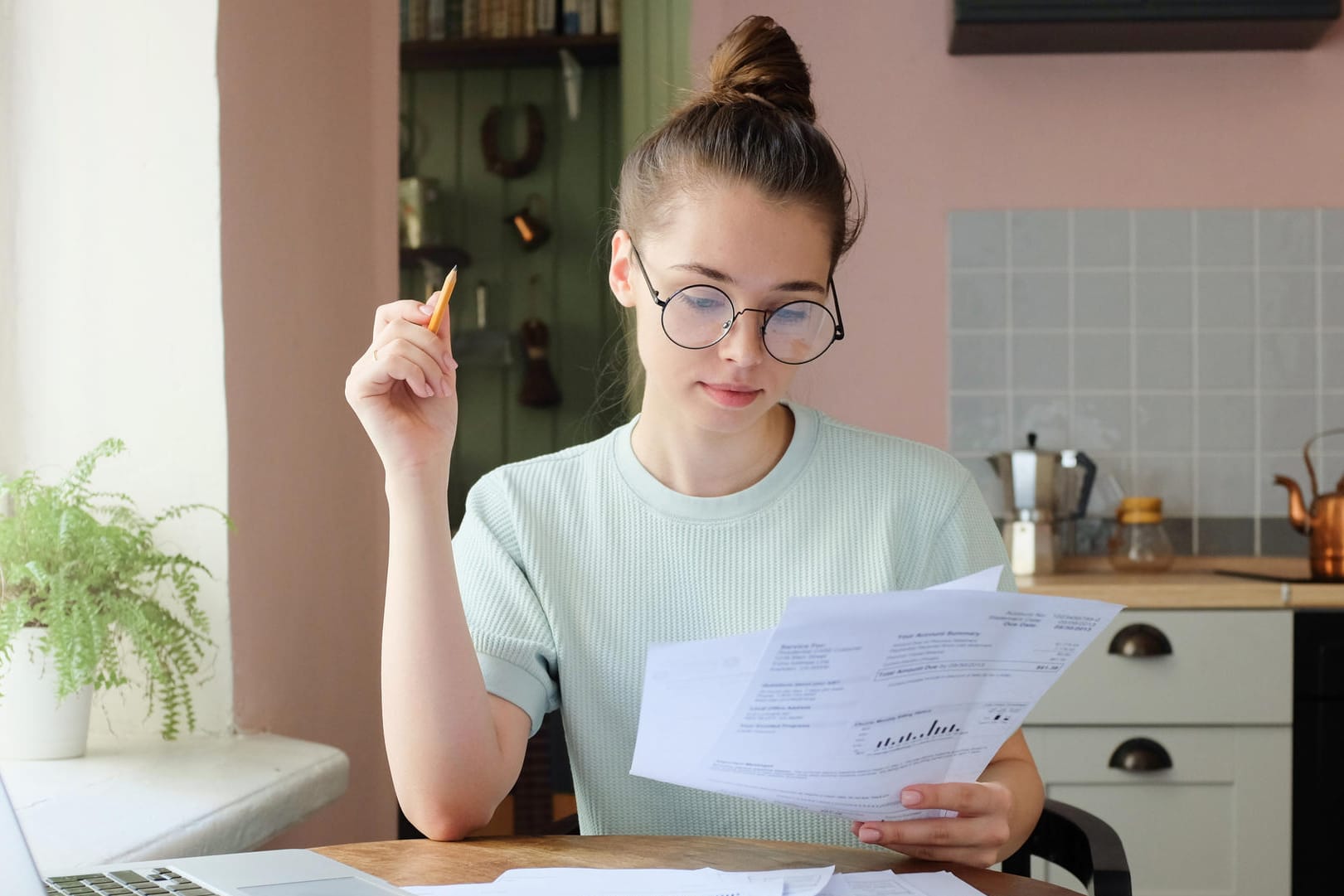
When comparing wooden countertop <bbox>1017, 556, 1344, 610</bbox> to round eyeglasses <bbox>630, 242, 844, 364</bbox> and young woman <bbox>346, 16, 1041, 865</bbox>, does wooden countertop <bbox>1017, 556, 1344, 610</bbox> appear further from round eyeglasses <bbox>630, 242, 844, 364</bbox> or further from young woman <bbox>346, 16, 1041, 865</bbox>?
round eyeglasses <bbox>630, 242, 844, 364</bbox>

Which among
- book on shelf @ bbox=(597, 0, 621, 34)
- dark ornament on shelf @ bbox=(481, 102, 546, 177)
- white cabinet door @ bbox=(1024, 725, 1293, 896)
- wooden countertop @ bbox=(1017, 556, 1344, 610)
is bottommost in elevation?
white cabinet door @ bbox=(1024, 725, 1293, 896)

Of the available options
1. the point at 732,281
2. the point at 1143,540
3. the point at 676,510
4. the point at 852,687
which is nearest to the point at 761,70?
the point at 732,281

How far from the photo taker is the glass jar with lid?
9.37 ft

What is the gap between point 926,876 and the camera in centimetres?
96

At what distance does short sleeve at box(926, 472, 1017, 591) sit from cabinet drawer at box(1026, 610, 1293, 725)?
1.20m

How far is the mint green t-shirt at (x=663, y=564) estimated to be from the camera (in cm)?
128

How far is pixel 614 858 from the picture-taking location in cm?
99

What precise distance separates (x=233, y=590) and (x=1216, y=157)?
2.48m

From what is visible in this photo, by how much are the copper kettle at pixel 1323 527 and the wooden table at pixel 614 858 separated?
6.48ft

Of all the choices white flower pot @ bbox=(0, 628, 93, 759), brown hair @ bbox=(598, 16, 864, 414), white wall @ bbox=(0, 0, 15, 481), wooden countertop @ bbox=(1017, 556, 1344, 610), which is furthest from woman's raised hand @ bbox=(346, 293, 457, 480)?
wooden countertop @ bbox=(1017, 556, 1344, 610)

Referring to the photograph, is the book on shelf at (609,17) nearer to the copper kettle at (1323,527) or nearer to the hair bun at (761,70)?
the copper kettle at (1323,527)

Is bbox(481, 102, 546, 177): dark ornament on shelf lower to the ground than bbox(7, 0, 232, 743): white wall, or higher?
higher

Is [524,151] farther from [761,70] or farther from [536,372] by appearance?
[761,70]

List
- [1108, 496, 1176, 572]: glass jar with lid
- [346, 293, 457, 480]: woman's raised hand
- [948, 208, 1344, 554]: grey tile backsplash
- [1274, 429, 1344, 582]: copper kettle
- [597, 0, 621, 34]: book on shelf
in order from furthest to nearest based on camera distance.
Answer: [597, 0, 621, 34]: book on shelf
[948, 208, 1344, 554]: grey tile backsplash
[1108, 496, 1176, 572]: glass jar with lid
[1274, 429, 1344, 582]: copper kettle
[346, 293, 457, 480]: woman's raised hand
